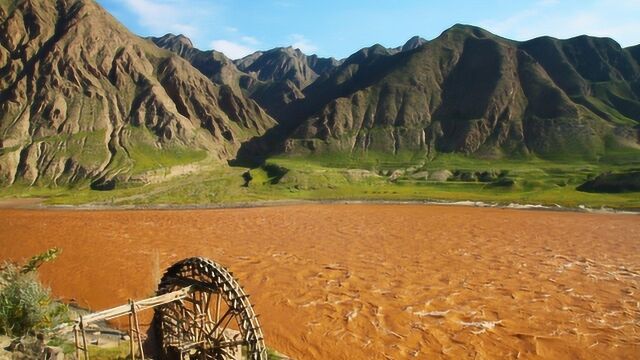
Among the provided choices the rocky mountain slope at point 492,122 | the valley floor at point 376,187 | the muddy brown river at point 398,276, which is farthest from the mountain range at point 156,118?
the muddy brown river at point 398,276

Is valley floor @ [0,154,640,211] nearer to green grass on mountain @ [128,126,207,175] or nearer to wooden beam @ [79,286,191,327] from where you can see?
green grass on mountain @ [128,126,207,175]

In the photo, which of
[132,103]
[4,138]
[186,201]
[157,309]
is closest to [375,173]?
[186,201]

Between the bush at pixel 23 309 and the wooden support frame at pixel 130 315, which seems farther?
the bush at pixel 23 309

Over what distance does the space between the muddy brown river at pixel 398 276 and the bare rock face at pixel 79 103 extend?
86.5 m

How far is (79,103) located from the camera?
545ft

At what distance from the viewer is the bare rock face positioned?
480 feet

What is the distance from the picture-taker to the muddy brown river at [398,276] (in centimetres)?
2309

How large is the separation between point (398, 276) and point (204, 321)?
19.8m

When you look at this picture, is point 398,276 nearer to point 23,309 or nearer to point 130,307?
point 130,307

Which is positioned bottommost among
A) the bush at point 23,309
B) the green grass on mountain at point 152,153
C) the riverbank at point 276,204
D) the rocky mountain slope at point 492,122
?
the riverbank at point 276,204

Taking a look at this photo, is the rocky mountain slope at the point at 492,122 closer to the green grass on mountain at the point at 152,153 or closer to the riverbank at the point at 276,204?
the green grass on mountain at the point at 152,153

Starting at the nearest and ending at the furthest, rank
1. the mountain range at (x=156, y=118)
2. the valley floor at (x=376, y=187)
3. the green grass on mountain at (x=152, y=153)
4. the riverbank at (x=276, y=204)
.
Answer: the riverbank at (x=276, y=204) < the valley floor at (x=376, y=187) < the green grass on mountain at (x=152, y=153) < the mountain range at (x=156, y=118)

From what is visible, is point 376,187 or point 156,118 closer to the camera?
point 376,187

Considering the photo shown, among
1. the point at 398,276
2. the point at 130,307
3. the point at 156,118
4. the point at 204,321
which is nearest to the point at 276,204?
the point at 398,276
